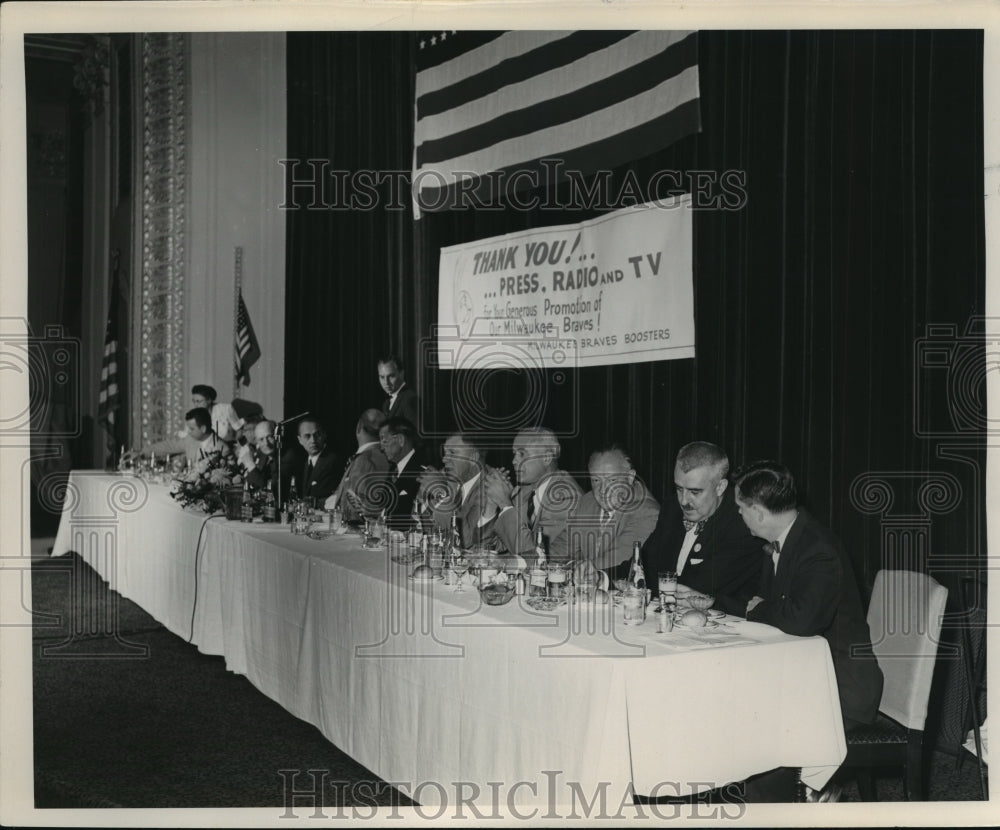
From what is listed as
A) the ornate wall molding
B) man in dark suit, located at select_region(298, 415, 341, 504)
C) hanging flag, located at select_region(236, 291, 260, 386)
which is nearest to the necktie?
man in dark suit, located at select_region(298, 415, 341, 504)

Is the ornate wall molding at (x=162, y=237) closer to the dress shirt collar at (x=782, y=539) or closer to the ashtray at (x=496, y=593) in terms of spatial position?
the ashtray at (x=496, y=593)

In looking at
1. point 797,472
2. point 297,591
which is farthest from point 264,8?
point 797,472

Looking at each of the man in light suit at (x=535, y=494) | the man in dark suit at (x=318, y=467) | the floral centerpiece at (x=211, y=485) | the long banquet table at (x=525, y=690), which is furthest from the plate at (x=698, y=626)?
the man in dark suit at (x=318, y=467)

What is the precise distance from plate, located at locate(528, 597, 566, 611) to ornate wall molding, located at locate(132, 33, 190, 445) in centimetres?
563

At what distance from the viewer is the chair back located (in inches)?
95.6

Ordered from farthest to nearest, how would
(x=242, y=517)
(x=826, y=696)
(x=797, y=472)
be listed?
1. (x=242, y=517)
2. (x=797, y=472)
3. (x=826, y=696)

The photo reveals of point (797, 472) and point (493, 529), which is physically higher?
point (797, 472)

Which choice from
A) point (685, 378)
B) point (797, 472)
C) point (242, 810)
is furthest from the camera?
point (685, 378)

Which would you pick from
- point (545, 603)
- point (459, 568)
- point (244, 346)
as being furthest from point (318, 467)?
point (545, 603)

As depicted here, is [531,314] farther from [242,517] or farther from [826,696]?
[826,696]

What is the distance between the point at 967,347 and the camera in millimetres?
2699

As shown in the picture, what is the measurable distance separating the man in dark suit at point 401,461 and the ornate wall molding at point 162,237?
11.5 ft

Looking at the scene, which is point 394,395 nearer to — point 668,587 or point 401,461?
point 401,461

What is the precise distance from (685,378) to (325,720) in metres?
1.75
